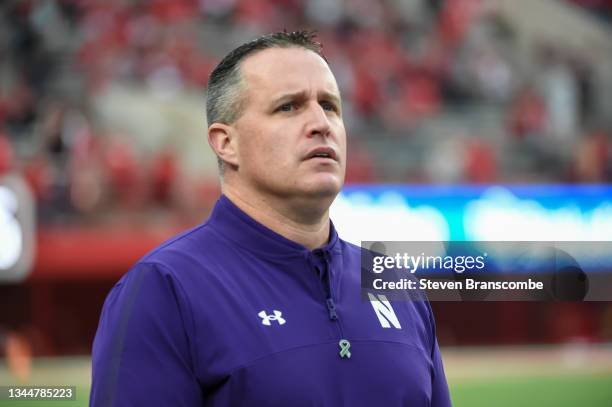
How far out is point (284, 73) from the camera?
8.14 feet

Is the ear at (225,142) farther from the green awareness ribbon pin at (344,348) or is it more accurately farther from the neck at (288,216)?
the green awareness ribbon pin at (344,348)

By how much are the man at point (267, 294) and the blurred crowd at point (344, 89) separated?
7.03 m

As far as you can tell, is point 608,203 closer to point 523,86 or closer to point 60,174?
point 60,174

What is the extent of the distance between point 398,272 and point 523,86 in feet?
42.5

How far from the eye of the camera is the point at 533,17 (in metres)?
17.1

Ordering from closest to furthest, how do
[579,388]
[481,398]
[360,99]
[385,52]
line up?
[481,398] < [579,388] < [360,99] < [385,52]

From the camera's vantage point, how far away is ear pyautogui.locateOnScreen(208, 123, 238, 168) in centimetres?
254

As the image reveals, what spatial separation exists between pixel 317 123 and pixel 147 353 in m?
0.68

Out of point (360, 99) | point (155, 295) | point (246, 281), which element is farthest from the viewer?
point (360, 99)

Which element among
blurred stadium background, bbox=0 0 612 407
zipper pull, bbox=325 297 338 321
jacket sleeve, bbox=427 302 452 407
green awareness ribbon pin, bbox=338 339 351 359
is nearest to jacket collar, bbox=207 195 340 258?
zipper pull, bbox=325 297 338 321

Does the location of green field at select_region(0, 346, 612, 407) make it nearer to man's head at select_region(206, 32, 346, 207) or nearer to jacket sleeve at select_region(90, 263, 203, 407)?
man's head at select_region(206, 32, 346, 207)

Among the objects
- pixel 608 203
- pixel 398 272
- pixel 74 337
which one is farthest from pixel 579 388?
pixel 398 272

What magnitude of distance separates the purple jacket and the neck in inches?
1.6

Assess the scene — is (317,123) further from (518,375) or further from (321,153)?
(518,375)
